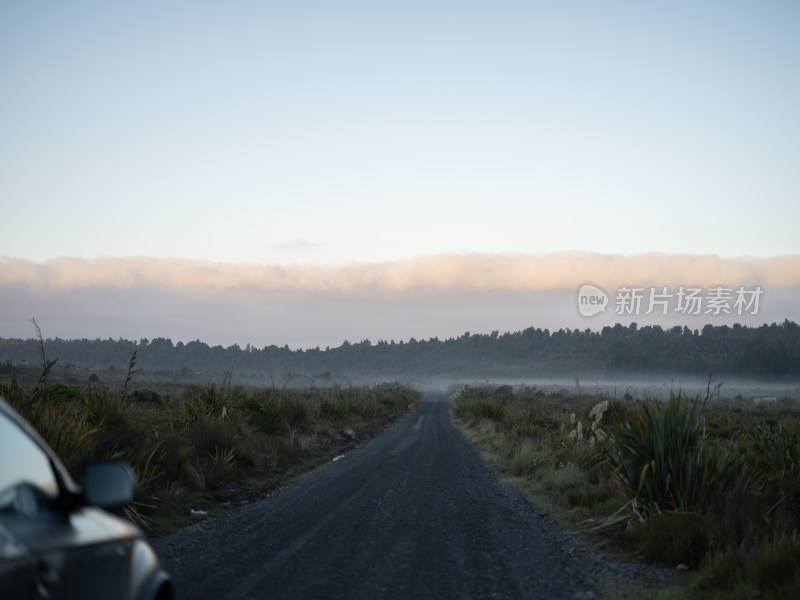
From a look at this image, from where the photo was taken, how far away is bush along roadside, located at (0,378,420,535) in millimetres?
8719

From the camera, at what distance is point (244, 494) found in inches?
480

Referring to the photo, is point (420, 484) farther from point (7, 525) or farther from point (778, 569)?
point (7, 525)

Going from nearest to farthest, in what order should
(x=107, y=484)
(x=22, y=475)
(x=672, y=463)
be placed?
(x=22, y=475)
(x=107, y=484)
(x=672, y=463)

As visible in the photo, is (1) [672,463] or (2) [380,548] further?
(1) [672,463]

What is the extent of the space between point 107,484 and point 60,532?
11.9 inches

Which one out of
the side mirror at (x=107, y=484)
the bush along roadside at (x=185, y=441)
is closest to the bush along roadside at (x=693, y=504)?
the side mirror at (x=107, y=484)

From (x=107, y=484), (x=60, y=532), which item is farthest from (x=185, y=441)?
(x=60, y=532)

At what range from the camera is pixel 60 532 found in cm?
245

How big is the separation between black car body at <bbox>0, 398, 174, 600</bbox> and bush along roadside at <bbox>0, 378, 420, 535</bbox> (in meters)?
6.16

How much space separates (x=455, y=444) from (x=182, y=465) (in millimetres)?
13509

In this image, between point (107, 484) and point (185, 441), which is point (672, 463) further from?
point (185, 441)

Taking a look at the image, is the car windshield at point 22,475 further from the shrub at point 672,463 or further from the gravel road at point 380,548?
the shrub at point 672,463

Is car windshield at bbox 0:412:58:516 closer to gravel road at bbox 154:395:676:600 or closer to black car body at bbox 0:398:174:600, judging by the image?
black car body at bbox 0:398:174:600

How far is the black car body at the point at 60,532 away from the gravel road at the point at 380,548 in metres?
3.60
